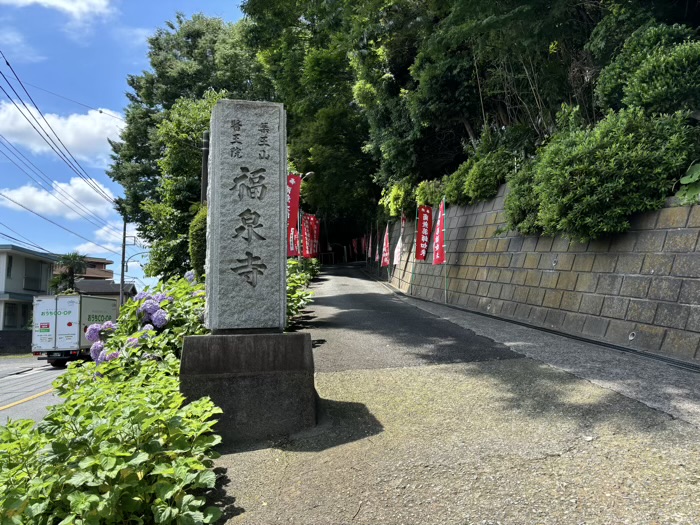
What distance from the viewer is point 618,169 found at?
6.85m

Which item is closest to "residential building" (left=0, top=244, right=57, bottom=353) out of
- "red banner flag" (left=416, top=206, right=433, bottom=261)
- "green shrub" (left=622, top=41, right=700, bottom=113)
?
"red banner flag" (left=416, top=206, right=433, bottom=261)

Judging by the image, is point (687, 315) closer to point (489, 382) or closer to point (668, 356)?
point (668, 356)

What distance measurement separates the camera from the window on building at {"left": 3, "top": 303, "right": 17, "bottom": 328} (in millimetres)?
26641

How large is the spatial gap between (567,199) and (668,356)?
2779 millimetres

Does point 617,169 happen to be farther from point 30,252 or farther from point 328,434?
point 30,252

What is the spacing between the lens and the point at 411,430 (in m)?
3.82

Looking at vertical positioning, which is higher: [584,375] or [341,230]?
[341,230]

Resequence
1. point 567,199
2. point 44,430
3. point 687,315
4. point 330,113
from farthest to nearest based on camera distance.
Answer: point 330,113, point 567,199, point 687,315, point 44,430

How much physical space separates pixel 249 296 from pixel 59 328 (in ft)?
56.3

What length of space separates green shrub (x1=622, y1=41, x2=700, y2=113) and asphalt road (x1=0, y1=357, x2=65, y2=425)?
31.9 feet

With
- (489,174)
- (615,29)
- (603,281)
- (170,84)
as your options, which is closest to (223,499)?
(603,281)

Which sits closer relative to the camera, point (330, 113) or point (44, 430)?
point (44, 430)

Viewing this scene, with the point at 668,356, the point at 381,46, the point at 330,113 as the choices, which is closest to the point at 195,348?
the point at 668,356

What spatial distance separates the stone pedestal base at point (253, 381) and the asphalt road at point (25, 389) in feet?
9.81
